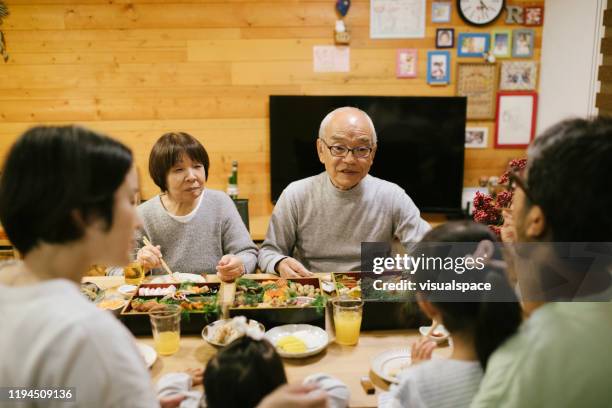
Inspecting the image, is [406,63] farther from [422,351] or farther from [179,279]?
[422,351]

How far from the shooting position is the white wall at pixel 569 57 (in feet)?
10.5

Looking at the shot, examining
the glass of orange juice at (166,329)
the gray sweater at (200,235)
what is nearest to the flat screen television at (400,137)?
the gray sweater at (200,235)

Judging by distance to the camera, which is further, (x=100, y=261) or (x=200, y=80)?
(x=200, y=80)

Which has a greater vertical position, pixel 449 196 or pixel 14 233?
pixel 14 233

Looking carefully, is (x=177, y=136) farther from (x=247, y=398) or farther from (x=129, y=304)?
(x=247, y=398)

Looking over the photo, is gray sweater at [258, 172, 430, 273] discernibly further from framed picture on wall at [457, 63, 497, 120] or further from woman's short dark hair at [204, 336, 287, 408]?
framed picture on wall at [457, 63, 497, 120]

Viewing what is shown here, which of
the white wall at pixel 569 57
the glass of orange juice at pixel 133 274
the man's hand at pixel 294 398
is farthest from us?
Answer: the white wall at pixel 569 57

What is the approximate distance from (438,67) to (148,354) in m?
3.14

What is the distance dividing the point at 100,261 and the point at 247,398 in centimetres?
42

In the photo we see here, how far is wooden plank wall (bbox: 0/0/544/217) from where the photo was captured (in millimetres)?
3623

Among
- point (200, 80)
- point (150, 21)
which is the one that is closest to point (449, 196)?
point (200, 80)

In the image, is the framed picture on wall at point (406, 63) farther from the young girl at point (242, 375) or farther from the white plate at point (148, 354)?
the young girl at point (242, 375)

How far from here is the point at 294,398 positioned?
1.03 metres

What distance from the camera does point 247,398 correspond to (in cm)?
105
